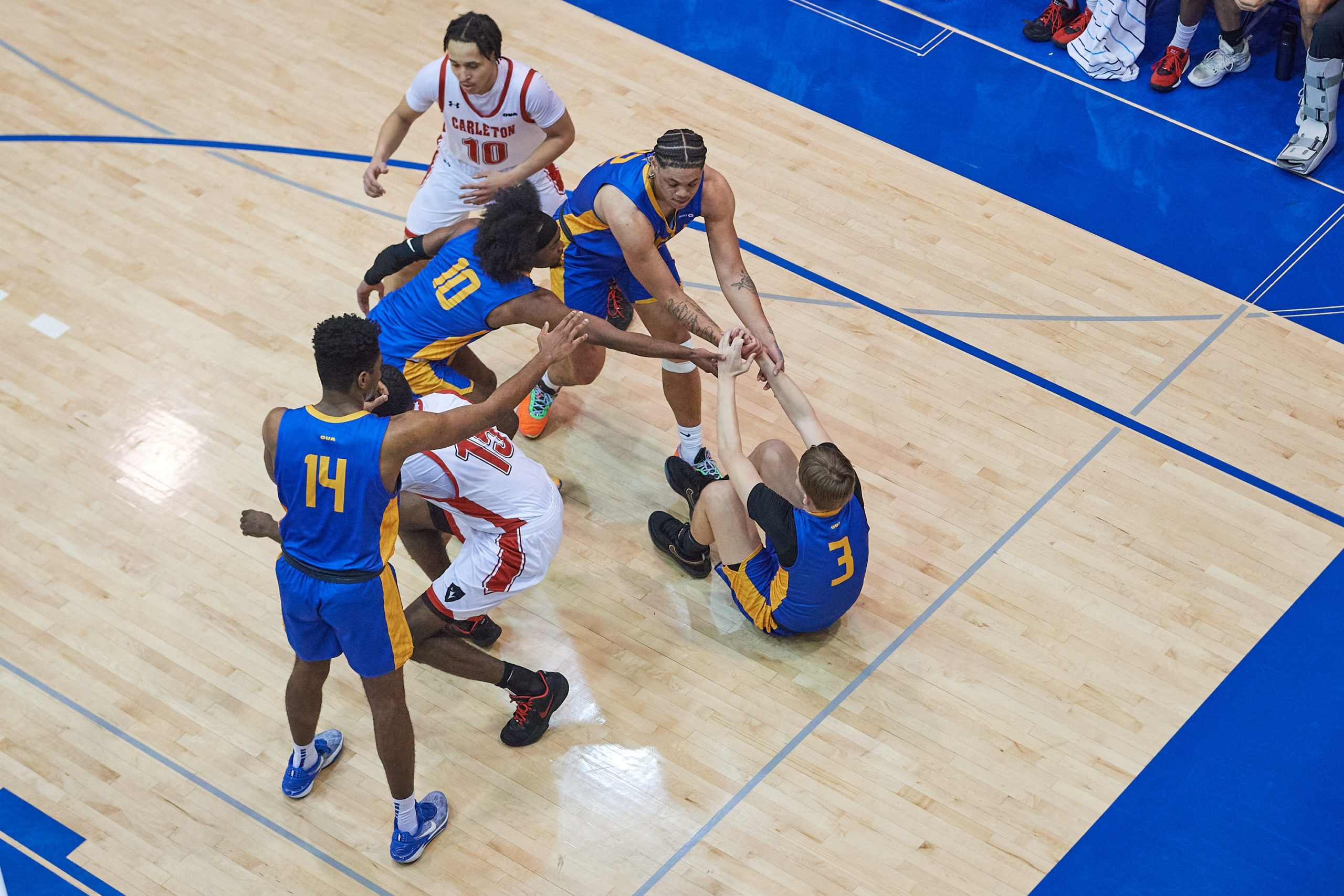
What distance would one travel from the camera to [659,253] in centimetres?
527

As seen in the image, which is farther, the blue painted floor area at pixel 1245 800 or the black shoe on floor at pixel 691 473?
the black shoe on floor at pixel 691 473

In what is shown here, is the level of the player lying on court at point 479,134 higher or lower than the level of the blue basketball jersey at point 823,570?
higher

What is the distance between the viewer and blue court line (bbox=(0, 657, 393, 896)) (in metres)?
4.52

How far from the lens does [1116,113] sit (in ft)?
27.5

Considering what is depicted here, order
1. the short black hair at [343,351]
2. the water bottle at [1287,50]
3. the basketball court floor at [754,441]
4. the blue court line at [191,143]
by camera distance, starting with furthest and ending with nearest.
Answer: the water bottle at [1287,50] < the blue court line at [191,143] < the basketball court floor at [754,441] < the short black hair at [343,351]

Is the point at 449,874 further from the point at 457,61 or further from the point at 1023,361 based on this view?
the point at 1023,361

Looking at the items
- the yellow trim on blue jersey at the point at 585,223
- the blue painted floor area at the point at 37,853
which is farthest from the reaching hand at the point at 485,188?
the blue painted floor area at the point at 37,853

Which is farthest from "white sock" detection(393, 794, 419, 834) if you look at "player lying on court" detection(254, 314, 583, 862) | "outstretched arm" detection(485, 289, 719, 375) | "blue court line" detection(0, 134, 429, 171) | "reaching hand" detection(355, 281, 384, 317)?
"blue court line" detection(0, 134, 429, 171)

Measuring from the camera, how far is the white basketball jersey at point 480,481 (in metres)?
4.54

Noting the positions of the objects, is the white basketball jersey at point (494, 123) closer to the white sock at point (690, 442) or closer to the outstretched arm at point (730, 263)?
the outstretched arm at point (730, 263)

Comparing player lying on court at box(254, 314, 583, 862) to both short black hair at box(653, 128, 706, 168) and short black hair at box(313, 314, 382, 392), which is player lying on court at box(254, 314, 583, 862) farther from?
short black hair at box(653, 128, 706, 168)

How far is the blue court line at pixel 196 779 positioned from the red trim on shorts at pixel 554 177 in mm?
3010

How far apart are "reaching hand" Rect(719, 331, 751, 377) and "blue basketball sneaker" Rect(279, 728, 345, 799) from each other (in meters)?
2.01

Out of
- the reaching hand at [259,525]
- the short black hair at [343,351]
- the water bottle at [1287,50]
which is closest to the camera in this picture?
the short black hair at [343,351]
